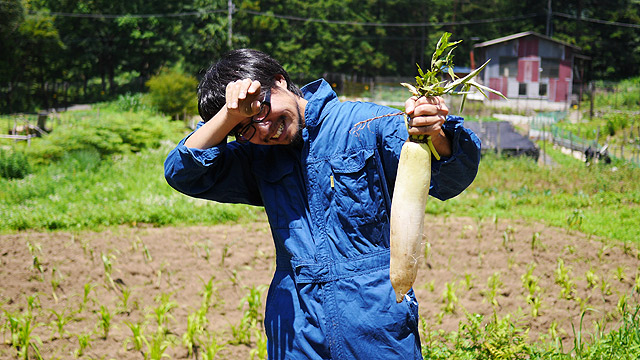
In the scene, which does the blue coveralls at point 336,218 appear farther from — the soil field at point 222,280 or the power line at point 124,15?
the power line at point 124,15

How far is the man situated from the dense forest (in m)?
29.5

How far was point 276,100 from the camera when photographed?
1797mm

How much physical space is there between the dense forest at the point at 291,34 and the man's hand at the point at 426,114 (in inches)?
1175

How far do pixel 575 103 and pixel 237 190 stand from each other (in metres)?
28.3

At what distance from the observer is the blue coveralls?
174 cm

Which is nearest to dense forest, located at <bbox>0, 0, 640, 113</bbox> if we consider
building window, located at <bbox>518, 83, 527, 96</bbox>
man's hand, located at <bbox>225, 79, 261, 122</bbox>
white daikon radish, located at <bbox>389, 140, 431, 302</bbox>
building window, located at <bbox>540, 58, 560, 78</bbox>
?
building window, located at <bbox>540, 58, 560, 78</bbox>

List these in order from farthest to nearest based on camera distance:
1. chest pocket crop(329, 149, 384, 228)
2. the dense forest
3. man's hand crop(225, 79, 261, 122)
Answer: the dense forest, chest pocket crop(329, 149, 384, 228), man's hand crop(225, 79, 261, 122)

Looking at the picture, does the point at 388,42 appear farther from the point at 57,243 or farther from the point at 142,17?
the point at 57,243

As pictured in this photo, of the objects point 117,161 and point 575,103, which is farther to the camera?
point 575,103

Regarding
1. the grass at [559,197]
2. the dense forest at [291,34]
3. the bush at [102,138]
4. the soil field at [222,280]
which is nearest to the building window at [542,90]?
the dense forest at [291,34]

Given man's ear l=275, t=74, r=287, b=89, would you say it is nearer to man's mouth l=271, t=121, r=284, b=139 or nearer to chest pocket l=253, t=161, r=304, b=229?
man's mouth l=271, t=121, r=284, b=139

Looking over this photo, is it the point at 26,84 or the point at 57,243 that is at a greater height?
the point at 26,84

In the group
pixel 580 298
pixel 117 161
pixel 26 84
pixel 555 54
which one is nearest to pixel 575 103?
pixel 555 54

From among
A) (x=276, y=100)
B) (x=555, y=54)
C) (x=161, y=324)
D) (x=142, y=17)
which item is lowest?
(x=161, y=324)
